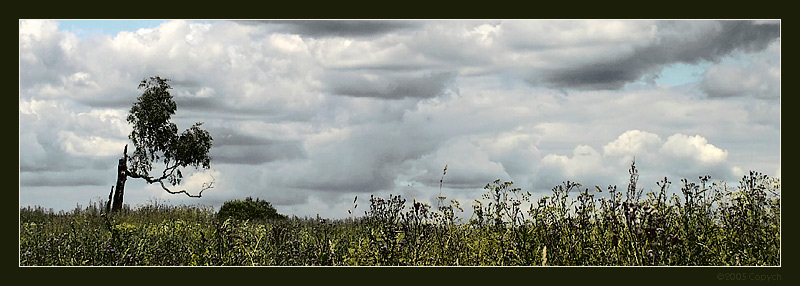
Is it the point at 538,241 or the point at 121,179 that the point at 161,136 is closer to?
the point at 121,179

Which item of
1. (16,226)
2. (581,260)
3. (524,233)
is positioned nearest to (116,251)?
(16,226)

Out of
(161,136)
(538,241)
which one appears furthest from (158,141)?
(538,241)

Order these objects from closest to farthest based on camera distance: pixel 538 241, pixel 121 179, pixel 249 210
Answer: pixel 538 241, pixel 249 210, pixel 121 179

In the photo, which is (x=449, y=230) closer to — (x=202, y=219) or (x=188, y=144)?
(x=202, y=219)

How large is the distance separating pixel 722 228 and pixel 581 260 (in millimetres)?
1555

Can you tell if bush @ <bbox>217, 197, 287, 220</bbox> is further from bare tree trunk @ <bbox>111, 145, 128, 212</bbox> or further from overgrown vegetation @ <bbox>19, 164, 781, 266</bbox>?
overgrown vegetation @ <bbox>19, 164, 781, 266</bbox>

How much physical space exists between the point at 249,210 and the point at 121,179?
12.9 feet

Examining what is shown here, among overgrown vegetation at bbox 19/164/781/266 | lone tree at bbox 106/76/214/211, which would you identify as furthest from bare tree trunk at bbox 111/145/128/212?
overgrown vegetation at bbox 19/164/781/266

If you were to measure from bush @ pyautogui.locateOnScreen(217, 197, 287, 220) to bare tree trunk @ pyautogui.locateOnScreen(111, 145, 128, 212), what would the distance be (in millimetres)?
3108

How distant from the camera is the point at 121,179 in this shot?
717 inches

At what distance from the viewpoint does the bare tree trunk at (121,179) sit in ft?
58.7

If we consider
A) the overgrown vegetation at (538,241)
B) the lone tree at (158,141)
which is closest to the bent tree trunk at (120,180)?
the lone tree at (158,141)

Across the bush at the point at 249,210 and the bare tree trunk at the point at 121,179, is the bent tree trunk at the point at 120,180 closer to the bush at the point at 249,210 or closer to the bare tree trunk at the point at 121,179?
the bare tree trunk at the point at 121,179

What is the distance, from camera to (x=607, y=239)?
275 inches
